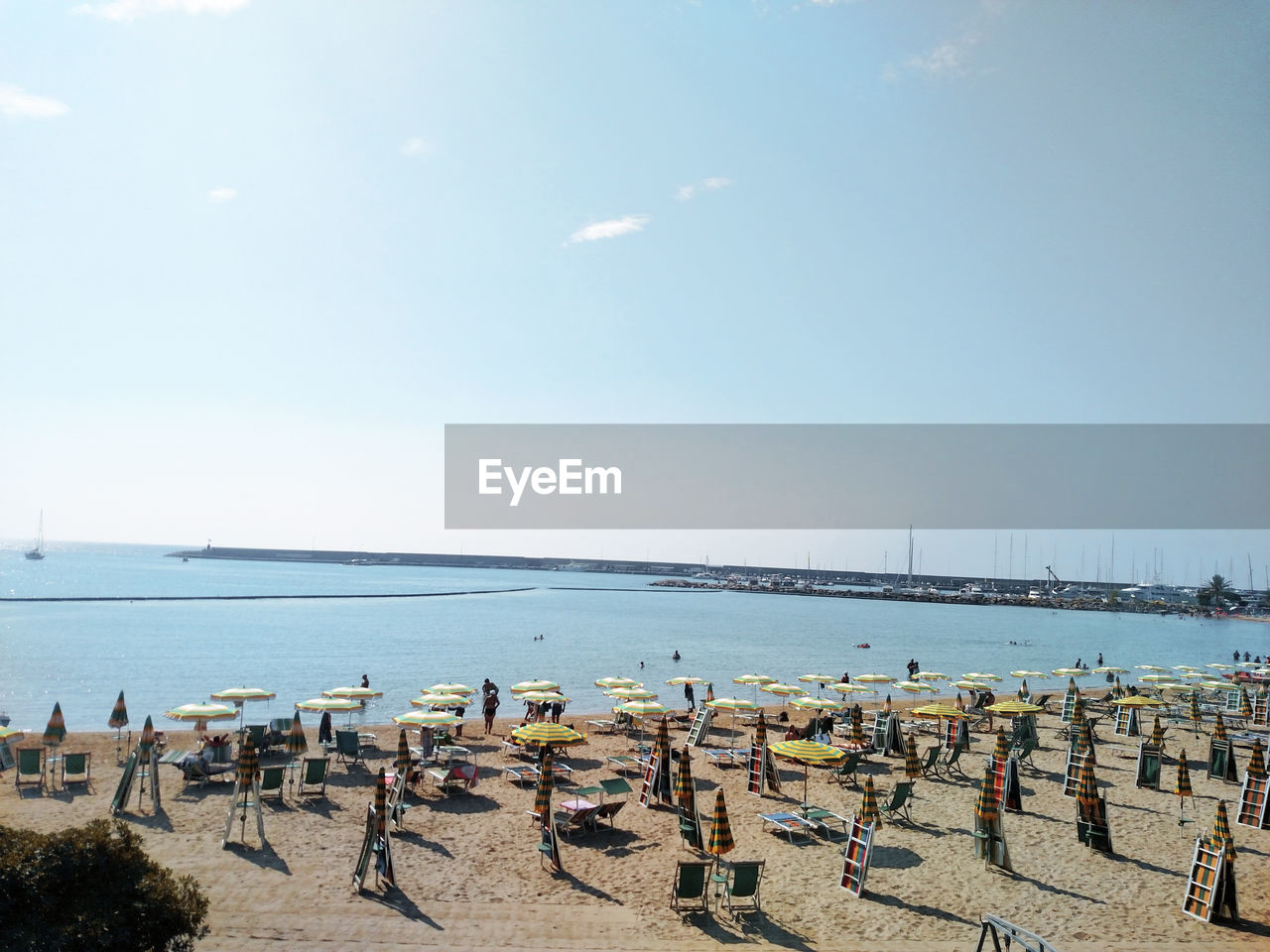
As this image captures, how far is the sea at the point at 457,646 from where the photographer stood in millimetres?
36281

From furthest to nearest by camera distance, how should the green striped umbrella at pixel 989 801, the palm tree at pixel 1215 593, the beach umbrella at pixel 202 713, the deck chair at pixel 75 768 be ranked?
the palm tree at pixel 1215 593
the beach umbrella at pixel 202 713
the deck chair at pixel 75 768
the green striped umbrella at pixel 989 801

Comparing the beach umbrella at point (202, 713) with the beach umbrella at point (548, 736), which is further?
the beach umbrella at point (202, 713)

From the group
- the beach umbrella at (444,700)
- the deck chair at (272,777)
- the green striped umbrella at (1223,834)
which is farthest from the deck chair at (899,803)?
the beach umbrella at (444,700)

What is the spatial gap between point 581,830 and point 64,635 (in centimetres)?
5865

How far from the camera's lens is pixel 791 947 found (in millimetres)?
8930

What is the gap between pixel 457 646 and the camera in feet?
190

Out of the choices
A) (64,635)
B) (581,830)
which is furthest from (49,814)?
(64,635)

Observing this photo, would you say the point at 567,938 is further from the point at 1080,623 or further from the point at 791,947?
the point at 1080,623

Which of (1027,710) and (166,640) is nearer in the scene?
(1027,710)

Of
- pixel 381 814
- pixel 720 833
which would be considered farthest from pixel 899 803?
pixel 381 814

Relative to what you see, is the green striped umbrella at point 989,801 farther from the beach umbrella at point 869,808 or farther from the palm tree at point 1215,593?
the palm tree at point 1215,593

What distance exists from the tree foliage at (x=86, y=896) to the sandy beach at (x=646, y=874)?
9.31 feet

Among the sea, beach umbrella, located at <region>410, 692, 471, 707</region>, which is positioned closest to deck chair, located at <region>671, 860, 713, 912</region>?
beach umbrella, located at <region>410, 692, 471, 707</region>

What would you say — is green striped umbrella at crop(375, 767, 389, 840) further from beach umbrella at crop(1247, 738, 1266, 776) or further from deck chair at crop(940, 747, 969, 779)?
beach umbrella at crop(1247, 738, 1266, 776)
